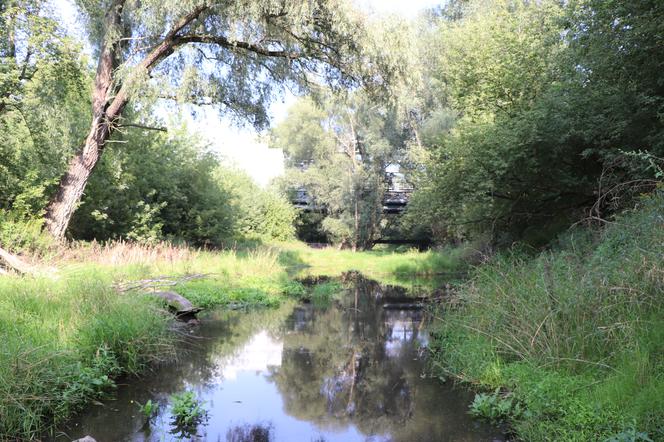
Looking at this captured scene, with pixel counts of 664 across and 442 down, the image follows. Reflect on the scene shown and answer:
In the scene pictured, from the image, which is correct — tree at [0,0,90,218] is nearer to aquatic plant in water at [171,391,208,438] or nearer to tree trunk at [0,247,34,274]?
tree trunk at [0,247,34,274]

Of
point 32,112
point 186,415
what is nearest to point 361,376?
point 186,415

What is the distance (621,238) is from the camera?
6207mm

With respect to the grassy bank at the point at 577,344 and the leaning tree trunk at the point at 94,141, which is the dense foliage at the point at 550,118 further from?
the leaning tree trunk at the point at 94,141

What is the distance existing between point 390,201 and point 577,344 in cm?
2693

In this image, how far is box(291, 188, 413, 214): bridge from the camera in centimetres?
3116

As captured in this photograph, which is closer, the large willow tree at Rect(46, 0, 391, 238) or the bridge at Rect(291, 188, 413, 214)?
the large willow tree at Rect(46, 0, 391, 238)

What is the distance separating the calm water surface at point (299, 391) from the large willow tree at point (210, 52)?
5533 millimetres

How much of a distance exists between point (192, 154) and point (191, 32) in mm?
8513

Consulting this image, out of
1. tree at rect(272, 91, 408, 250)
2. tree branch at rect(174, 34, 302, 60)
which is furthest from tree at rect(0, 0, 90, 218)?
tree at rect(272, 91, 408, 250)

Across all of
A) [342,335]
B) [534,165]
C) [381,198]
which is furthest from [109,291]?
[381,198]

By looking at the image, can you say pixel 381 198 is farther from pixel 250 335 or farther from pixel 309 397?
pixel 309 397

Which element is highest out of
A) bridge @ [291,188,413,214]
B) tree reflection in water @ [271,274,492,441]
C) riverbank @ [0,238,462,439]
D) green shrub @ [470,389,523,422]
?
bridge @ [291,188,413,214]

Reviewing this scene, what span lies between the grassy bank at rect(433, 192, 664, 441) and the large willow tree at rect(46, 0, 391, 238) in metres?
6.84

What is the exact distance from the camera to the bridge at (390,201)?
31.2 metres
